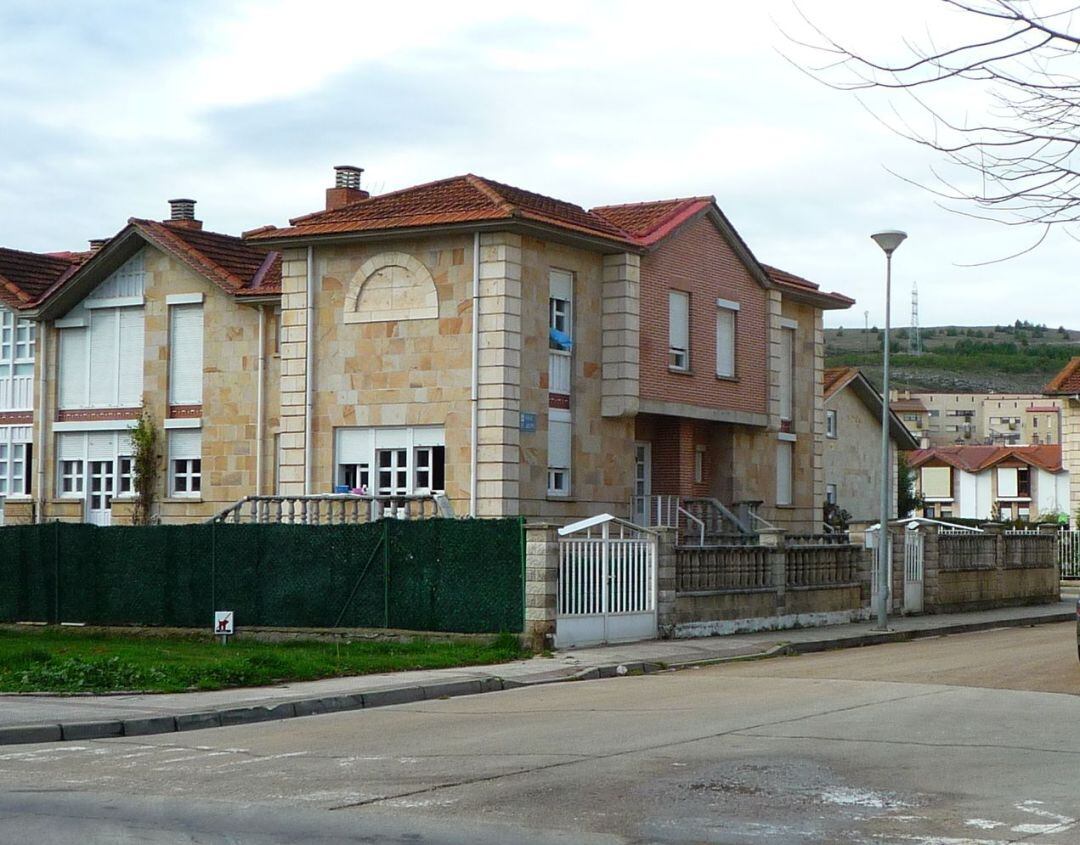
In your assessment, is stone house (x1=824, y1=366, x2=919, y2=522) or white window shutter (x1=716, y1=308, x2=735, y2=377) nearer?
white window shutter (x1=716, y1=308, x2=735, y2=377)

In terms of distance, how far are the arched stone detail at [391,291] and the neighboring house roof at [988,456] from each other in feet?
242

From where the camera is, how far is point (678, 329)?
113 feet

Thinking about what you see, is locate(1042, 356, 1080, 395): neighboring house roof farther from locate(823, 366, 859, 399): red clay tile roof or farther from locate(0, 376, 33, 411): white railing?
locate(0, 376, 33, 411): white railing

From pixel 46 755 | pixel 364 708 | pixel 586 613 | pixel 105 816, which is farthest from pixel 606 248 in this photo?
pixel 105 816

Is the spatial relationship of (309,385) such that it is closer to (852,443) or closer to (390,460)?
(390,460)

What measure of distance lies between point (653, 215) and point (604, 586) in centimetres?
1407

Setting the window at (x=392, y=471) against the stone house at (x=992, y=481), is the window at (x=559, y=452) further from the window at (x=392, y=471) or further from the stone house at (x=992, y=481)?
the stone house at (x=992, y=481)

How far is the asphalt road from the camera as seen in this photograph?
905cm

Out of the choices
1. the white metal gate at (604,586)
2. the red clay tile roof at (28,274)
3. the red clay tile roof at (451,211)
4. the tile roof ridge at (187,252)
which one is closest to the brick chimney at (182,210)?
the red clay tile roof at (28,274)

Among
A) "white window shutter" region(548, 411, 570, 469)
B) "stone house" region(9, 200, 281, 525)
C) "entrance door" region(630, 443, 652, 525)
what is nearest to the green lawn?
"white window shutter" region(548, 411, 570, 469)

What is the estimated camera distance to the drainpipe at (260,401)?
35531 mm

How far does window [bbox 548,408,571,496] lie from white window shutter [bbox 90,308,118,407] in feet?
39.1

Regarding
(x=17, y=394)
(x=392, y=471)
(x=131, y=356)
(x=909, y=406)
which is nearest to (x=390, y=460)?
(x=392, y=471)

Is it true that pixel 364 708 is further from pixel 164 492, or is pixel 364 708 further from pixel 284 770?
pixel 164 492
